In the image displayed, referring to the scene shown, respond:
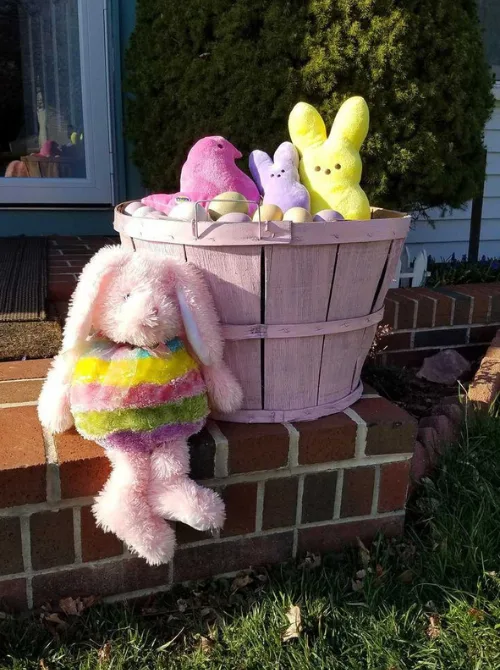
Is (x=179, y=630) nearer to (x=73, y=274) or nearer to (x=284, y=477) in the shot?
(x=284, y=477)

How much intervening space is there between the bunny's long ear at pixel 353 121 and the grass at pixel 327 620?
107cm

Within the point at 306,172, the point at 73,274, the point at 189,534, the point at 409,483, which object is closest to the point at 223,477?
the point at 189,534

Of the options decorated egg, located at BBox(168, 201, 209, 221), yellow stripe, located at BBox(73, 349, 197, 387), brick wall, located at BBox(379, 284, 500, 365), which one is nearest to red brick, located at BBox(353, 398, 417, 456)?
yellow stripe, located at BBox(73, 349, 197, 387)

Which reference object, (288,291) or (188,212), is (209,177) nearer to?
(188,212)

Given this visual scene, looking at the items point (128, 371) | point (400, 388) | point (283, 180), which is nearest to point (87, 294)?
point (128, 371)

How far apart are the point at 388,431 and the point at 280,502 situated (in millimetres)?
338

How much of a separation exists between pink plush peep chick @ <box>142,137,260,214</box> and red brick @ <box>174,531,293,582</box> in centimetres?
89

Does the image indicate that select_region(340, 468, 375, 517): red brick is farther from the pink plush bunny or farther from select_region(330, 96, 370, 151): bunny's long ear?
select_region(330, 96, 370, 151): bunny's long ear

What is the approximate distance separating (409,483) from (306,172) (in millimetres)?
923

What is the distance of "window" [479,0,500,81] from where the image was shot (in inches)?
191

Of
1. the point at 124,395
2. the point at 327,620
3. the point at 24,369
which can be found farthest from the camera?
the point at 24,369

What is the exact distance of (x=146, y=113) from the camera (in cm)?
332

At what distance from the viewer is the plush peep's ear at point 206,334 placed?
141cm

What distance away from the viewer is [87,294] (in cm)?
136
